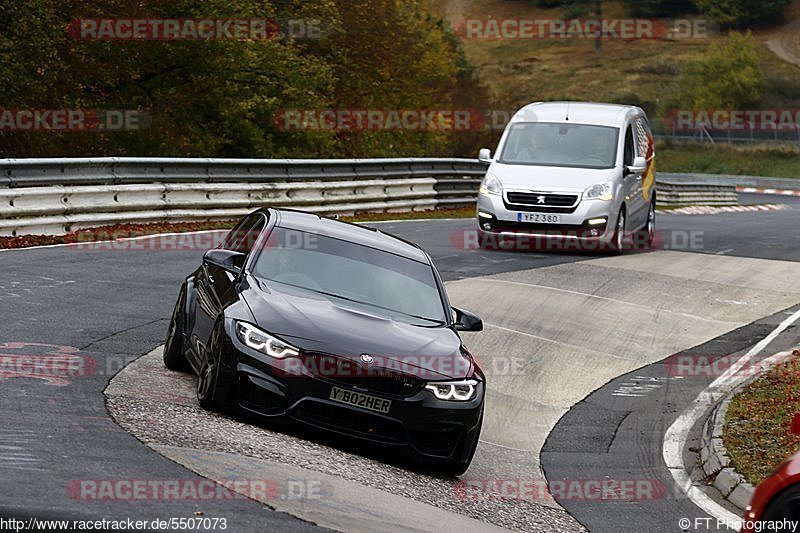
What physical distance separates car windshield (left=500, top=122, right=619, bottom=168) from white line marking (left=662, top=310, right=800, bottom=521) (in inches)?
233

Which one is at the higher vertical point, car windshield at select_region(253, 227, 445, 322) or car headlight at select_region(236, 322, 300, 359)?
car windshield at select_region(253, 227, 445, 322)

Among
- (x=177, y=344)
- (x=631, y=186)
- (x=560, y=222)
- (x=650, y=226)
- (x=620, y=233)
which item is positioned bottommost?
(x=650, y=226)

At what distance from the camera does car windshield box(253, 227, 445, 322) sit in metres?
9.30

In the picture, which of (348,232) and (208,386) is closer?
(208,386)

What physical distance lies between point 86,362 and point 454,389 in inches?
125

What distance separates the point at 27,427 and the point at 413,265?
132 inches

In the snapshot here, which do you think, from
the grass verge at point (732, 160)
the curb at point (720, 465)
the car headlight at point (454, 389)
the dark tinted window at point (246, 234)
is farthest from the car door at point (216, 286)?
the grass verge at point (732, 160)

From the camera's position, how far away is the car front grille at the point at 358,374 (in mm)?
8211

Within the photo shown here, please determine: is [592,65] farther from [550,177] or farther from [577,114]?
[550,177]

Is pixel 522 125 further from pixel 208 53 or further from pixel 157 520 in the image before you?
pixel 157 520

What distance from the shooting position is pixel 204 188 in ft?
73.3

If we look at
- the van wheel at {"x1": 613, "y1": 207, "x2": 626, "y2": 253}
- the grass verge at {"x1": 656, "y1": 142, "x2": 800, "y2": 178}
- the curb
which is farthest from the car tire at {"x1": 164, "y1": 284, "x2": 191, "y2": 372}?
the grass verge at {"x1": 656, "y1": 142, "x2": 800, "y2": 178}

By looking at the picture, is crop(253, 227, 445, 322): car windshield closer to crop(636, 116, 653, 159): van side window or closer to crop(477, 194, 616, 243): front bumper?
crop(477, 194, 616, 243): front bumper

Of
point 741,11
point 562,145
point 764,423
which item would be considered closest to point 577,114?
point 562,145
